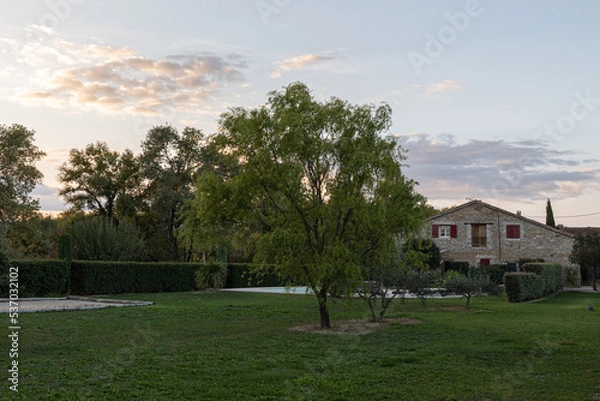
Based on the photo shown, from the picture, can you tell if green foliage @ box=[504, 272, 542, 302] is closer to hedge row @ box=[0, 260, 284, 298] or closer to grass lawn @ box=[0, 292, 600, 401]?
grass lawn @ box=[0, 292, 600, 401]

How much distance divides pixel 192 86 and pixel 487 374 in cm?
1426

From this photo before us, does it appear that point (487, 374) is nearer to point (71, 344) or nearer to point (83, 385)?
point (83, 385)

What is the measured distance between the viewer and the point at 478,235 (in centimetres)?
4722

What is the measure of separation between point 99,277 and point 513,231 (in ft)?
101

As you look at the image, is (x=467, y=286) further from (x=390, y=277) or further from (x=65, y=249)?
(x=65, y=249)

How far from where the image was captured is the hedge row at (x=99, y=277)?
27.2 metres

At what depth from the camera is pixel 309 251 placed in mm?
14898

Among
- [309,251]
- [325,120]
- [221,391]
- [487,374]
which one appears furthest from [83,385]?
[325,120]

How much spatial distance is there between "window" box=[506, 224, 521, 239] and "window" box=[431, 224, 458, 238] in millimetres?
3881

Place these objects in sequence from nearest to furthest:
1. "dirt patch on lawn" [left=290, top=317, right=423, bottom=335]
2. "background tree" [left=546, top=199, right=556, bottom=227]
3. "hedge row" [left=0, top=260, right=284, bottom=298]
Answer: "dirt patch on lawn" [left=290, top=317, right=423, bottom=335] → "hedge row" [left=0, top=260, right=284, bottom=298] → "background tree" [left=546, top=199, right=556, bottom=227]

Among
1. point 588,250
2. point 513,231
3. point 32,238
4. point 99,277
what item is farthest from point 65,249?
point 513,231

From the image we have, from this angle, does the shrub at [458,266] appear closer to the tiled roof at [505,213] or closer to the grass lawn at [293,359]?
the tiled roof at [505,213]

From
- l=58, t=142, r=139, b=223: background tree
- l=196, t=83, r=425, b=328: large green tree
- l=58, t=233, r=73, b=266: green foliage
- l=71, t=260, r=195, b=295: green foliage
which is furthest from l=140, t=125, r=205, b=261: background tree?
l=196, t=83, r=425, b=328: large green tree

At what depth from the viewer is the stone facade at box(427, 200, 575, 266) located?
44938 mm
